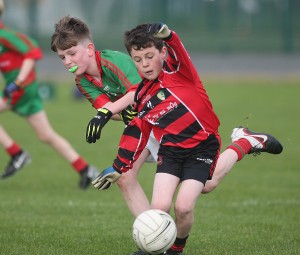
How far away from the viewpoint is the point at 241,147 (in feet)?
22.3

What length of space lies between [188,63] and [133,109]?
2.49ft

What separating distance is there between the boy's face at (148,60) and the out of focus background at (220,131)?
1.52 meters

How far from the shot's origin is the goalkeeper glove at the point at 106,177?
6027mm

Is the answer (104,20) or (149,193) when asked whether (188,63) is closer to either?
(149,193)

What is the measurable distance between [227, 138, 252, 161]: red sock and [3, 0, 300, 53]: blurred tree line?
814 inches

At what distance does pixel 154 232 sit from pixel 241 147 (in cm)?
158

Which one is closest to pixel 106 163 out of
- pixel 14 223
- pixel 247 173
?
pixel 247 173

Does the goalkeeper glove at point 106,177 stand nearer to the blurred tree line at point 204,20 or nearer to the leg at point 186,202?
the leg at point 186,202

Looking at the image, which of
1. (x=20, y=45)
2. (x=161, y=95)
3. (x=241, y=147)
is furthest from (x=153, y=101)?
(x=20, y=45)

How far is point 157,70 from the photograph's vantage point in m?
5.94

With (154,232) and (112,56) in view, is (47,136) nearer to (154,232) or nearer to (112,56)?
(112,56)

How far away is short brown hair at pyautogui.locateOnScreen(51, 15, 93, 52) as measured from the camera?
6.42 metres

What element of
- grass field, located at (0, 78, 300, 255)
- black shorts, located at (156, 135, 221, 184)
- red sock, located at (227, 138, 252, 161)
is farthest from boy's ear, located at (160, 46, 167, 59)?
grass field, located at (0, 78, 300, 255)

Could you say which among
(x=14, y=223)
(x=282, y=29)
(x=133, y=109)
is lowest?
(x=282, y=29)
